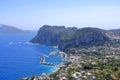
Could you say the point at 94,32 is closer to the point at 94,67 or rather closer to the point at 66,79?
the point at 94,67

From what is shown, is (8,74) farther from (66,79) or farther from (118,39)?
(118,39)

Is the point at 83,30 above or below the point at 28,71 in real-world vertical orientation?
above

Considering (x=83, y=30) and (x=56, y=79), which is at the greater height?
(x=83, y=30)

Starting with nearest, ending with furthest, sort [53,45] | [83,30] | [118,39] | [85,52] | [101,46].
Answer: [85,52] → [101,46] → [118,39] → [83,30] → [53,45]

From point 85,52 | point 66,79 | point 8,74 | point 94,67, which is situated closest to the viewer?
point 66,79

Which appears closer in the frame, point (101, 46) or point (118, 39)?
point (101, 46)

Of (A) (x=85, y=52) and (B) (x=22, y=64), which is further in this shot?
(A) (x=85, y=52)

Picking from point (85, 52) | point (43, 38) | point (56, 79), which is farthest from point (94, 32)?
point (56, 79)

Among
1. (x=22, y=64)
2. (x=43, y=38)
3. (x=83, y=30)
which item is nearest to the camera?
(x=22, y=64)

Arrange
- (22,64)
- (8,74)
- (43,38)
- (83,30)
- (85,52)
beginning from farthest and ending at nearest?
(43,38)
(83,30)
(85,52)
(22,64)
(8,74)

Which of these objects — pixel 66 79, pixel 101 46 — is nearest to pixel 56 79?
pixel 66 79
